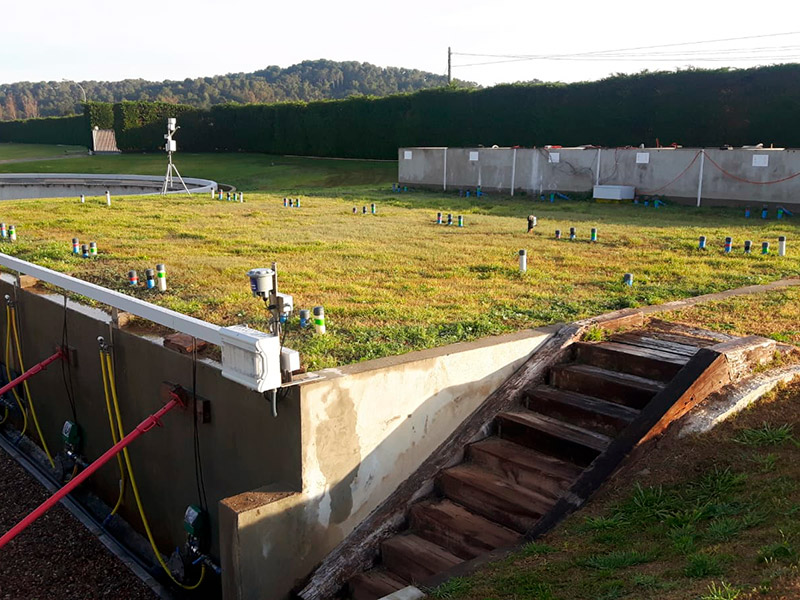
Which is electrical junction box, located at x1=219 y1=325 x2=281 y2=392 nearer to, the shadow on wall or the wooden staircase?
the shadow on wall

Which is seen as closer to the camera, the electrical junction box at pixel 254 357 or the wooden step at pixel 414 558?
the electrical junction box at pixel 254 357

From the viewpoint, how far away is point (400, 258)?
1010cm

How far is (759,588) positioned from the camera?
2990 millimetres

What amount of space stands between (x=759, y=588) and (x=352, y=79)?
94299 mm

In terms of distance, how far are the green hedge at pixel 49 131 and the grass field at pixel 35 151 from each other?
81 cm

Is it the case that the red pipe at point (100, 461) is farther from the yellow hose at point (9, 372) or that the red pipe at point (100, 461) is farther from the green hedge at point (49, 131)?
the green hedge at point (49, 131)

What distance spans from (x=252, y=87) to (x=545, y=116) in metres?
71.2

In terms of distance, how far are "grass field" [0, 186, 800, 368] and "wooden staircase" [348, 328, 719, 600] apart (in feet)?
2.80

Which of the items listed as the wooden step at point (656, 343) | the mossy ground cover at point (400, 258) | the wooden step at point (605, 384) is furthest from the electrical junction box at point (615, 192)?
the wooden step at point (605, 384)

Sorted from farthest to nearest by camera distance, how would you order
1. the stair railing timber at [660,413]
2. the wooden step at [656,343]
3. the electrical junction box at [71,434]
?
the electrical junction box at [71,434], the wooden step at [656,343], the stair railing timber at [660,413]

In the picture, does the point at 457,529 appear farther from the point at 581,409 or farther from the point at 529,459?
the point at 581,409

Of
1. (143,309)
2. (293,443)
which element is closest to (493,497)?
(293,443)

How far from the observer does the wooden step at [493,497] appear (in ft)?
16.0

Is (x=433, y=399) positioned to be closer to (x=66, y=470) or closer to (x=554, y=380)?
(x=554, y=380)
